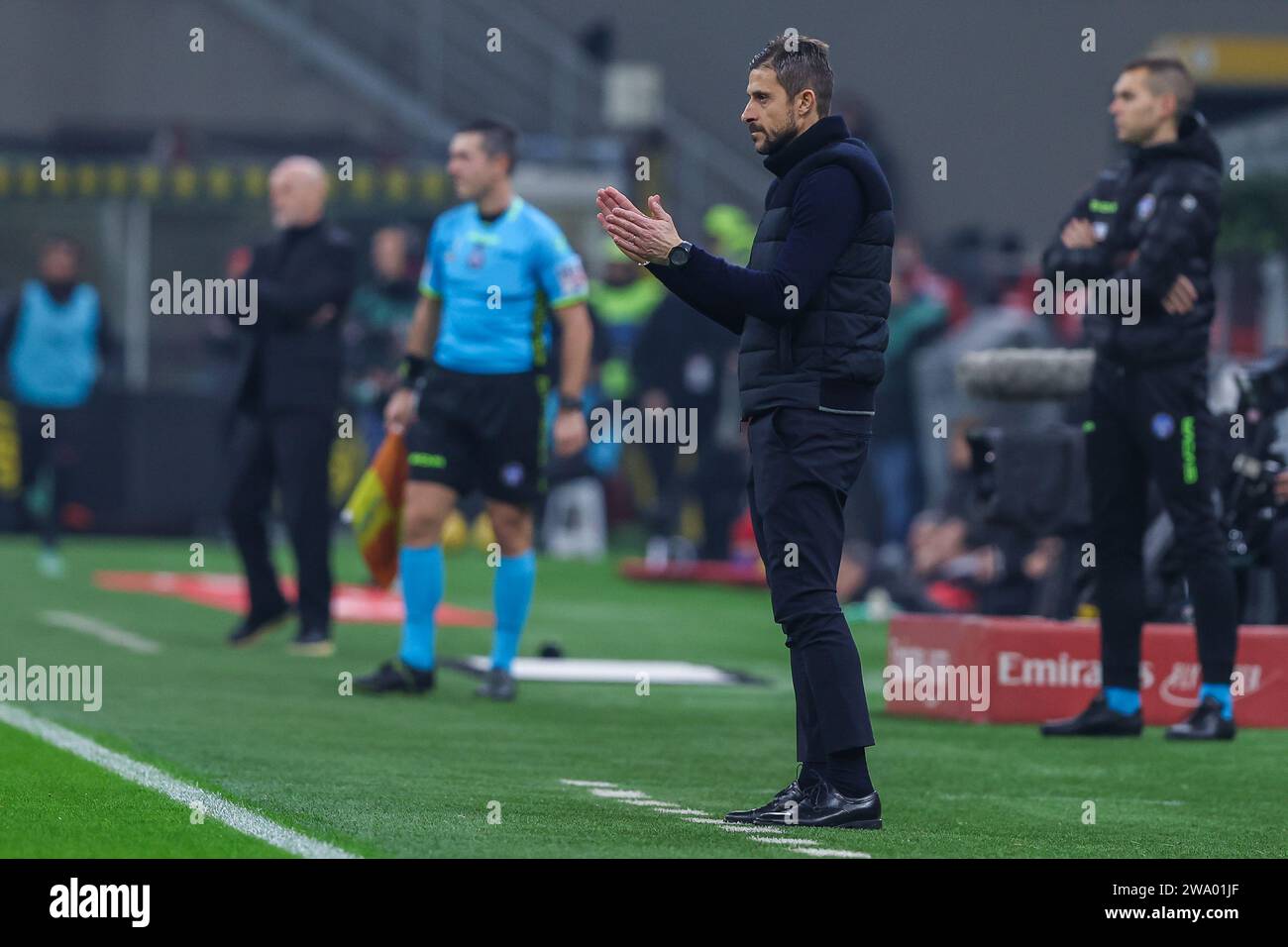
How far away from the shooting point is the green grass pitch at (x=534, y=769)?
7043 millimetres

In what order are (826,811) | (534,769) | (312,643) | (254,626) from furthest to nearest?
(254,626) → (312,643) → (534,769) → (826,811)

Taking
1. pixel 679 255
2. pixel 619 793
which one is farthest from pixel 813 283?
pixel 619 793

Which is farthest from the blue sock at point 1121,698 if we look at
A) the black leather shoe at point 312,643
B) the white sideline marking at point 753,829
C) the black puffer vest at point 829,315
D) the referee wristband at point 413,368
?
the black leather shoe at point 312,643

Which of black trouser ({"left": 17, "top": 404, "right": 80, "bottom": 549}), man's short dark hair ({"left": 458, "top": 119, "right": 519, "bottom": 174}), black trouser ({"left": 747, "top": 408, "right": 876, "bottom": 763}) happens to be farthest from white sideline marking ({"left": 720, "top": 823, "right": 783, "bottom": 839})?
black trouser ({"left": 17, "top": 404, "right": 80, "bottom": 549})

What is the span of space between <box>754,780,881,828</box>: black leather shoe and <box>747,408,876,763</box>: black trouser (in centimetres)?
13

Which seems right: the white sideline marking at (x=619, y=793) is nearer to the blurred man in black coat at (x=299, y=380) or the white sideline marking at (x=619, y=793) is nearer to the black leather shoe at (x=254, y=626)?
the blurred man in black coat at (x=299, y=380)

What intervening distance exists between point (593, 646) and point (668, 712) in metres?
3.07

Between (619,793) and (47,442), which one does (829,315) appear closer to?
(619,793)

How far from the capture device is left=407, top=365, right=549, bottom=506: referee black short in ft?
36.8

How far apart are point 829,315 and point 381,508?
490 centimetres

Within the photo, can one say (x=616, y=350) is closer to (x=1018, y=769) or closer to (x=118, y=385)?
(x=118, y=385)

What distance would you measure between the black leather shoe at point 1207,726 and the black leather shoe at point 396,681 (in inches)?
119

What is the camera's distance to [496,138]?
11.3 meters
